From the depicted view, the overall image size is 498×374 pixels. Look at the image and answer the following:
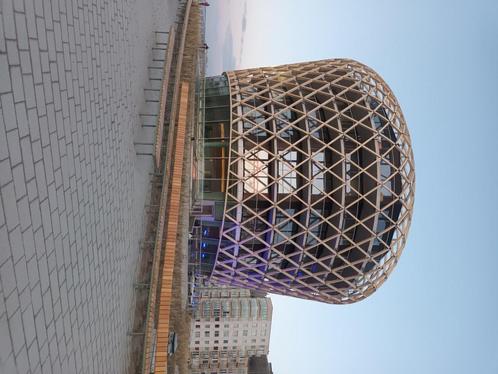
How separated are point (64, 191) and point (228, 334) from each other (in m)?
66.6

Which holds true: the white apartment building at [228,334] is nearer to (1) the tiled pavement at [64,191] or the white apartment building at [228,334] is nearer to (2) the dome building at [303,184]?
(2) the dome building at [303,184]

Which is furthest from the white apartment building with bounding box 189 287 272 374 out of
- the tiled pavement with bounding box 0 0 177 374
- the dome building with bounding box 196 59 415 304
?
the tiled pavement with bounding box 0 0 177 374

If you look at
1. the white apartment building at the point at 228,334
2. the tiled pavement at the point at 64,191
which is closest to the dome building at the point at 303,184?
the tiled pavement at the point at 64,191

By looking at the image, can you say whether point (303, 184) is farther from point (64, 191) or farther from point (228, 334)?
point (228, 334)

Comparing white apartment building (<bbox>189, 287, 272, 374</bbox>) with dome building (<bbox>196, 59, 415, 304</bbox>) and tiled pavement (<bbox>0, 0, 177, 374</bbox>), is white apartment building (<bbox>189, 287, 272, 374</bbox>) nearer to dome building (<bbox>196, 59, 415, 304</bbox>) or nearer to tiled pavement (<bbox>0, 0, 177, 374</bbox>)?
dome building (<bbox>196, 59, 415, 304</bbox>)

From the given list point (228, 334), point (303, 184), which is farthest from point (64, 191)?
point (228, 334)

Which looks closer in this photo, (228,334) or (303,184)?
(303,184)

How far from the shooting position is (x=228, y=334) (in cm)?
6838

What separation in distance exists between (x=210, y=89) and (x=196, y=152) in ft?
23.0

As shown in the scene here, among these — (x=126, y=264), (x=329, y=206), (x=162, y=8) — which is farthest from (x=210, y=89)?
(x=126, y=264)

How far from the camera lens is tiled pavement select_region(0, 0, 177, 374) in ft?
17.6

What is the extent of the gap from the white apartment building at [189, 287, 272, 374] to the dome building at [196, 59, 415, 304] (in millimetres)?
42877

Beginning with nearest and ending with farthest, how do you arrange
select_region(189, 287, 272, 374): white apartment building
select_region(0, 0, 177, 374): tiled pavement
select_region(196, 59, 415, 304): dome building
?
select_region(0, 0, 177, 374): tiled pavement < select_region(196, 59, 415, 304): dome building < select_region(189, 287, 272, 374): white apartment building

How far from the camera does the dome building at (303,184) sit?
78.5 ft
